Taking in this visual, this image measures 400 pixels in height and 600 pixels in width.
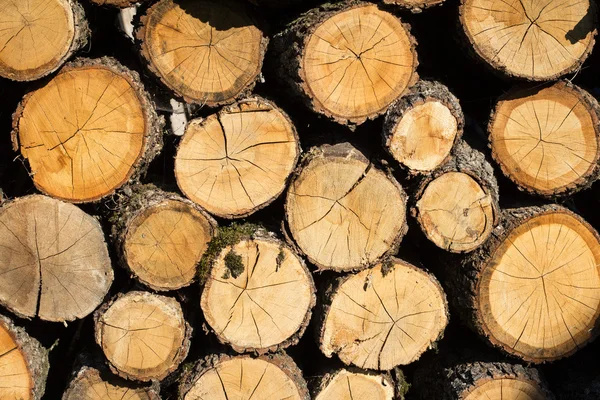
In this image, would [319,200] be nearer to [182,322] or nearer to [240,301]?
[240,301]

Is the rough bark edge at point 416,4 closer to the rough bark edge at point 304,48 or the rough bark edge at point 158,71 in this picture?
the rough bark edge at point 304,48

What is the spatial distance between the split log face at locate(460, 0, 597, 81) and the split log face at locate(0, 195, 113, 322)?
2200mm

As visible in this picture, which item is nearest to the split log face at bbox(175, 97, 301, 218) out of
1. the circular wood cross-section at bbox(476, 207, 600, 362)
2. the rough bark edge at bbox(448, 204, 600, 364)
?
Answer: the rough bark edge at bbox(448, 204, 600, 364)

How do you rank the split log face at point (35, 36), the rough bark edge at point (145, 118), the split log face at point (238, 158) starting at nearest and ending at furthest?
the split log face at point (35, 36) < the rough bark edge at point (145, 118) < the split log face at point (238, 158)

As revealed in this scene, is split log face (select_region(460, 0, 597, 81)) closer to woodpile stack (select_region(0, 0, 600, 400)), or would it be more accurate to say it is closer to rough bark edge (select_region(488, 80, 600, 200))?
woodpile stack (select_region(0, 0, 600, 400))

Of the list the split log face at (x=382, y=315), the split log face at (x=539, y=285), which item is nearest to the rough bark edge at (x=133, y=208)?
the split log face at (x=382, y=315)

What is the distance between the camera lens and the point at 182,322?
3.04 m

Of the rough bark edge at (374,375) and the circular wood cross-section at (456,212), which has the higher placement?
the circular wood cross-section at (456,212)

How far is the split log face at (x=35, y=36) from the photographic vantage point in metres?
2.65

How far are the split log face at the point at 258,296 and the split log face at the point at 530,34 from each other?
58.4 inches

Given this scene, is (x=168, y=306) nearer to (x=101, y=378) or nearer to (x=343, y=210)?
(x=101, y=378)

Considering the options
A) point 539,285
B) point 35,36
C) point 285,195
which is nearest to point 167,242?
point 285,195

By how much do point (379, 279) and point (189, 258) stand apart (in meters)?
1.02

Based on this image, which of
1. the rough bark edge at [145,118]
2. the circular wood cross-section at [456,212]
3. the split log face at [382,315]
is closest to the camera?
the rough bark edge at [145,118]
